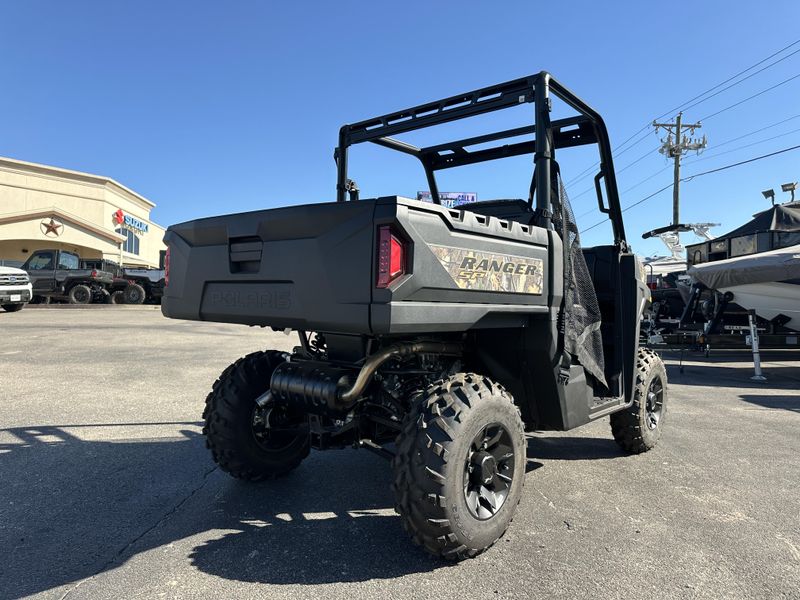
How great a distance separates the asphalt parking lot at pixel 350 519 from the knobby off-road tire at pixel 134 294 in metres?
17.8

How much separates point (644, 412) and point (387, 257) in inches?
128

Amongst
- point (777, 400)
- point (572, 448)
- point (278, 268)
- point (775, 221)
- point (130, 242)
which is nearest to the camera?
point (278, 268)

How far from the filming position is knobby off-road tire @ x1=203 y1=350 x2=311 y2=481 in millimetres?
3531

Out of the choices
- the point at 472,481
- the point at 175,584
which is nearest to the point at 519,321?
the point at 472,481

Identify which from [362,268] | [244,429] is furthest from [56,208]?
[362,268]

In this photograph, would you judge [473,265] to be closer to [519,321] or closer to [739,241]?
[519,321]

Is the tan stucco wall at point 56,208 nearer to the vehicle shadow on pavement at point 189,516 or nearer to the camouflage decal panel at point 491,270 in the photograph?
the vehicle shadow on pavement at point 189,516

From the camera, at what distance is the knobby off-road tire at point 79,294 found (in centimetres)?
2125

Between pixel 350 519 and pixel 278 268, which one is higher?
pixel 278 268

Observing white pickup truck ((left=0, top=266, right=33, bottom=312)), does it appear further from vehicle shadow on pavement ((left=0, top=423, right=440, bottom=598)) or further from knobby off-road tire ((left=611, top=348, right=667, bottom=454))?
knobby off-road tire ((left=611, top=348, right=667, bottom=454))

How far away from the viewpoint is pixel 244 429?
357 centimetres

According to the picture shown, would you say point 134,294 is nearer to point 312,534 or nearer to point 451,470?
point 312,534

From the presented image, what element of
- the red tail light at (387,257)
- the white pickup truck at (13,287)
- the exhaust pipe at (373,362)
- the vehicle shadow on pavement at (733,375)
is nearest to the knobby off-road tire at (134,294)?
the white pickup truck at (13,287)

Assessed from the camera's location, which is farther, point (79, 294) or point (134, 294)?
point (134, 294)
